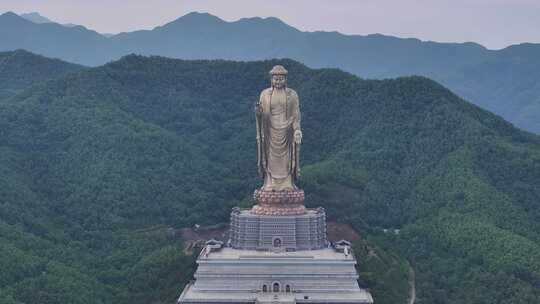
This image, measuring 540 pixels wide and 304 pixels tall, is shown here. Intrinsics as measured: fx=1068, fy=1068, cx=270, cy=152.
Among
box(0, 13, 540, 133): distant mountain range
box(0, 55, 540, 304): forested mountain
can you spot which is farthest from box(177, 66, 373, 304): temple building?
box(0, 13, 540, 133): distant mountain range

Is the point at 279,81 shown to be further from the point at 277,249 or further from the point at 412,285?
the point at 412,285

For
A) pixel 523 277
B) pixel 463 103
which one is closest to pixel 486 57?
pixel 463 103

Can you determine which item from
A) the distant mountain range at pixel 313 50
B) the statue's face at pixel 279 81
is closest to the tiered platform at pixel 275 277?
the statue's face at pixel 279 81

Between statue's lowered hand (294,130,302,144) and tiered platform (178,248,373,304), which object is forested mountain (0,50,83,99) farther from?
tiered platform (178,248,373,304)

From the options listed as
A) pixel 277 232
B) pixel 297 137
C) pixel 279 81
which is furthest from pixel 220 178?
pixel 277 232

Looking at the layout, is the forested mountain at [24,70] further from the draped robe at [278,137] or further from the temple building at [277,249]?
the temple building at [277,249]

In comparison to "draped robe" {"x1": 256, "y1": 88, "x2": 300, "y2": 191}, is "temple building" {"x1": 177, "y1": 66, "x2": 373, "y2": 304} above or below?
below

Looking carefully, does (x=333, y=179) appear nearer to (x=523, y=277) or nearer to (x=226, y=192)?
(x=226, y=192)
